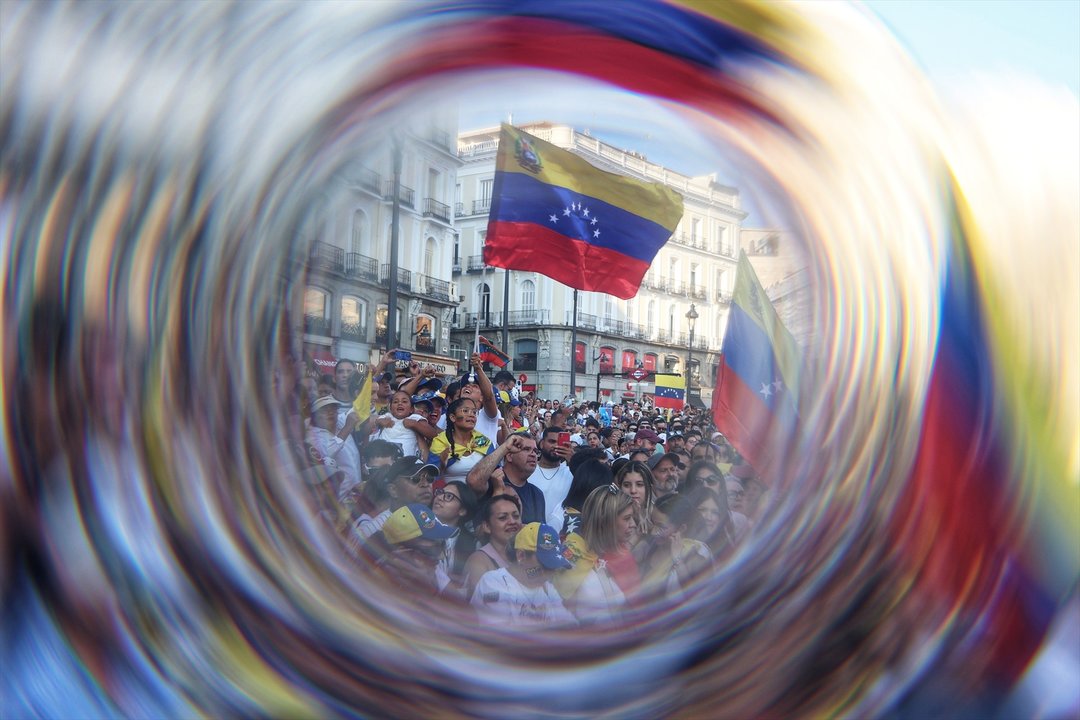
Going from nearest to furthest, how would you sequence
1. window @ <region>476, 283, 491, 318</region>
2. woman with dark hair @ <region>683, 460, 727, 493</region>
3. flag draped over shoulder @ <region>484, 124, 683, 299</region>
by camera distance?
woman with dark hair @ <region>683, 460, 727, 493</region>, flag draped over shoulder @ <region>484, 124, 683, 299</region>, window @ <region>476, 283, 491, 318</region>

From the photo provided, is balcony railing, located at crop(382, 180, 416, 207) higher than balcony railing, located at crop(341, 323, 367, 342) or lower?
higher

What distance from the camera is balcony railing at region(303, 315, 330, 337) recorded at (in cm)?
464

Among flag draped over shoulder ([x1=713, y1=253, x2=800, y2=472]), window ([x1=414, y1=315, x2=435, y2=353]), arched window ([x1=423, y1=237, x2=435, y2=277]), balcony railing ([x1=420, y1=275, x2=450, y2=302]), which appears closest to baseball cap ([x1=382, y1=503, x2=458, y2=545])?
flag draped over shoulder ([x1=713, y1=253, x2=800, y2=472])

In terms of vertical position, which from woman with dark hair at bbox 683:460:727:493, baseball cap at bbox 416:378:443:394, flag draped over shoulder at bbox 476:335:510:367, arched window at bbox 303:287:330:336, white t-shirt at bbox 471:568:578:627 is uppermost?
arched window at bbox 303:287:330:336

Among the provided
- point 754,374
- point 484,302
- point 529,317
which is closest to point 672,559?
point 754,374

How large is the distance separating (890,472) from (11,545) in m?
2.31

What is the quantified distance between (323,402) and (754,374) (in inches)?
107

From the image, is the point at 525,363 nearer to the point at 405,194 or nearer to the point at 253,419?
the point at 405,194

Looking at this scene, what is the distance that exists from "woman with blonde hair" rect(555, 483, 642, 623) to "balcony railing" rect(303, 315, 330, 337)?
5.73 feet

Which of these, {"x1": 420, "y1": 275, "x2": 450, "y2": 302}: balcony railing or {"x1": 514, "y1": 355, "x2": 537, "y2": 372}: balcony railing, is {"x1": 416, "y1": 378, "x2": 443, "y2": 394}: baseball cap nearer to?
{"x1": 420, "y1": 275, "x2": 450, "y2": 302}: balcony railing

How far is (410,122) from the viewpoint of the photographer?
336 centimetres

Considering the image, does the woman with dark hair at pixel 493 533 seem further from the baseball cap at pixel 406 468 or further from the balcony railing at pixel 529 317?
the balcony railing at pixel 529 317

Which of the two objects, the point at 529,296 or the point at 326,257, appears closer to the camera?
the point at 326,257

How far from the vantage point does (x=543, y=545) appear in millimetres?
3646
